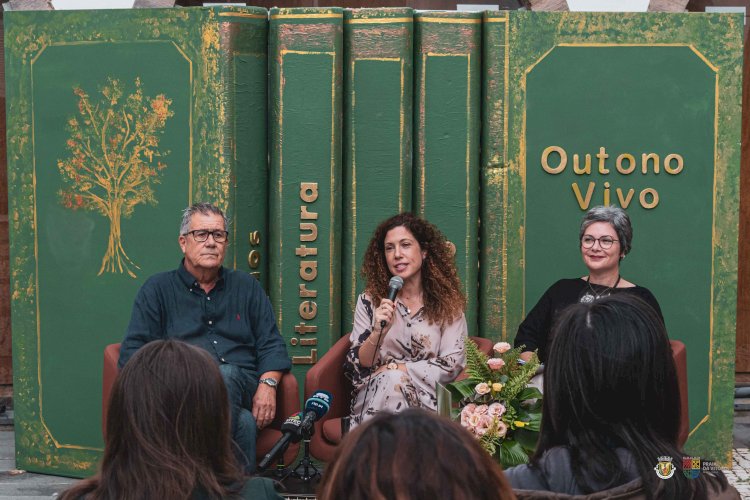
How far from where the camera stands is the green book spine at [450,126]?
15.8 feet

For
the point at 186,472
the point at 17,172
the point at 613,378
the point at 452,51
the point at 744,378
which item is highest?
the point at 452,51

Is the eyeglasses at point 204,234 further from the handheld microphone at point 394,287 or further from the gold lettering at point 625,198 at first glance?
the gold lettering at point 625,198

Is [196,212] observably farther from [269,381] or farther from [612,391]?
[612,391]

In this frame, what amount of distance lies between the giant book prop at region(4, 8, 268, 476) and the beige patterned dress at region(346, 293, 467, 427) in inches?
32.1

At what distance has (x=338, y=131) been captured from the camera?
4820 mm

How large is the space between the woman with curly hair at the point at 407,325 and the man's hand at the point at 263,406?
33cm

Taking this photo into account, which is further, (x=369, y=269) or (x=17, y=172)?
(x=17, y=172)

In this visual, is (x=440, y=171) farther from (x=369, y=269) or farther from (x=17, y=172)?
(x=17, y=172)

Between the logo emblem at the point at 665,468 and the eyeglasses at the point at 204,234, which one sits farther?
the eyeglasses at the point at 204,234

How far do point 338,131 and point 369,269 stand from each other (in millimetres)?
737

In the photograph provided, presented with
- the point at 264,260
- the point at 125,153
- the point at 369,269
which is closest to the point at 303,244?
the point at 264,260

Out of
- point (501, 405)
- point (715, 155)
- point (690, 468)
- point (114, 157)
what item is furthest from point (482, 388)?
point (114, 157)

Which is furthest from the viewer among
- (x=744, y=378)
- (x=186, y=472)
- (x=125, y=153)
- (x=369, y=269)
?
(x=744, y=378)

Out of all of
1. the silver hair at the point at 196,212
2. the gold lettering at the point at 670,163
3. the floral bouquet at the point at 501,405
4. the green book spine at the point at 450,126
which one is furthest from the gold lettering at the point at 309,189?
the gold lettering at the point at 670,163
